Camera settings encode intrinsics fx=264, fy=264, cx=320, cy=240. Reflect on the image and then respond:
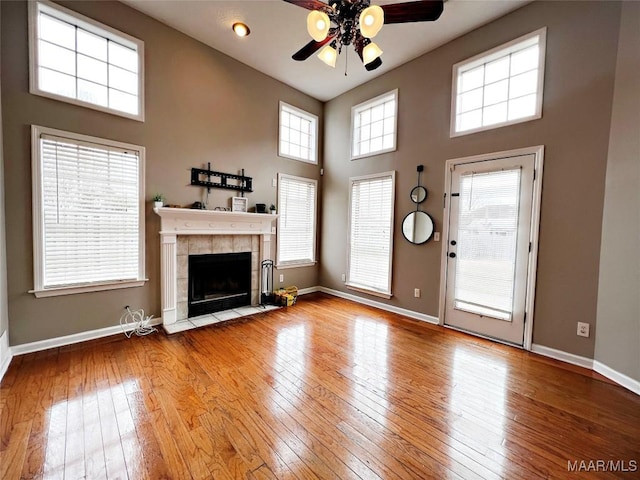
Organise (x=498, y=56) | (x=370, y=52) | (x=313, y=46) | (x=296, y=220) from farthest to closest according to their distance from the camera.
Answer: (x=296, y=220) < (x=498, y=56) < (x=313, y=46) < (x=370, y=52)

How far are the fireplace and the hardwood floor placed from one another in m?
0.82

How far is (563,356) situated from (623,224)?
138 cm

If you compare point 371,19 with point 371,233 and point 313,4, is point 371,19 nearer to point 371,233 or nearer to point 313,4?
point 313,4

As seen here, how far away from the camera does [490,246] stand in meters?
3.15

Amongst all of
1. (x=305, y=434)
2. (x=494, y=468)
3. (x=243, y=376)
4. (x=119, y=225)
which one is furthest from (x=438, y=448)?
(x=119, y=225)

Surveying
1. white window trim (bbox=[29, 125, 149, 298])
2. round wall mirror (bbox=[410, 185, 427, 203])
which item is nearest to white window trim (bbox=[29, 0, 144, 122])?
white window trim (bbox=[29, 125, 149, 298])

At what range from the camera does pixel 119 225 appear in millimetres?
3047

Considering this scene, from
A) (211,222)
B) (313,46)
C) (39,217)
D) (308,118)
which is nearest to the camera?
(313,46)

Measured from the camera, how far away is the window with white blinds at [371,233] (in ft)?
13.7

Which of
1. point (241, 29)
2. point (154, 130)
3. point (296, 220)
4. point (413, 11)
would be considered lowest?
point (296, 220)

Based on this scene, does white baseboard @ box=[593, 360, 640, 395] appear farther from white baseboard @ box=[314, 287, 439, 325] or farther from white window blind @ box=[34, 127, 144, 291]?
white window blind @ box=[34, 127, 144, 291]

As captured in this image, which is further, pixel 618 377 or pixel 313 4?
pixel 618 377

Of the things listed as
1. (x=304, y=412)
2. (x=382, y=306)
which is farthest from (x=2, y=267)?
(x=382, y=306)

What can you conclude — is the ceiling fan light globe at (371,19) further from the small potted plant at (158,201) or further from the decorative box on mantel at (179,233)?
the small potted plant at (158,201)
